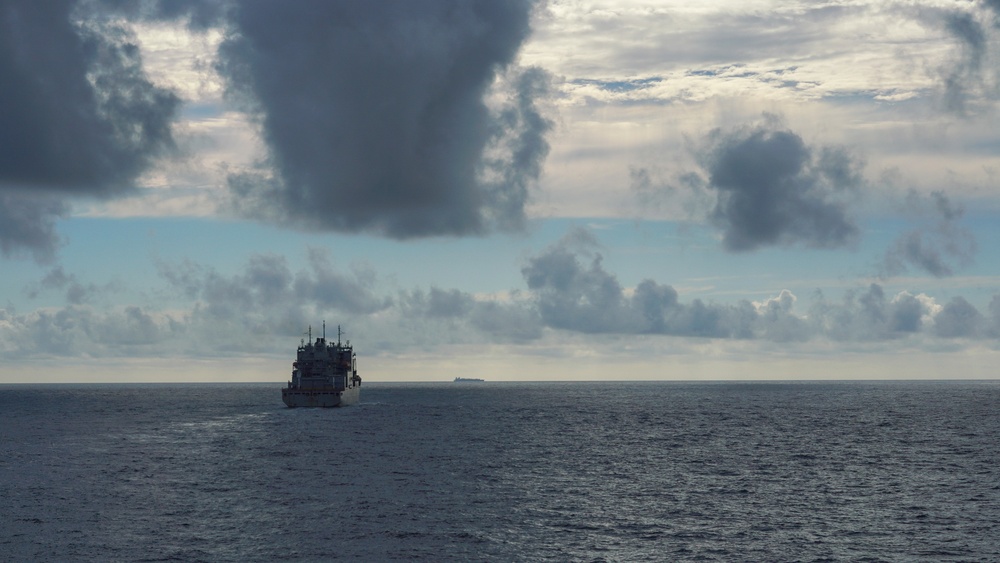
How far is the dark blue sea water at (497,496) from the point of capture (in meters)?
48.1

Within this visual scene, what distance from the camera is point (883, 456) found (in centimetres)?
9388

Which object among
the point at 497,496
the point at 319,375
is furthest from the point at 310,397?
the point at 497,496

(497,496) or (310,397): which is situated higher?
(310,397)

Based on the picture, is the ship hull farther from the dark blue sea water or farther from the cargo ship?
the dark blue sea water

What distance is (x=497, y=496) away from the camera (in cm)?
6550

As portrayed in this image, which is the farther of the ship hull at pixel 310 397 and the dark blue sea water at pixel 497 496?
the ship hull at pixel 310 397

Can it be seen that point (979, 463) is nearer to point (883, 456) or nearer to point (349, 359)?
point (883, 456)

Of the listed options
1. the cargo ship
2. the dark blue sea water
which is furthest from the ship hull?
the dark blue sea water

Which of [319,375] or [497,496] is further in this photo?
[319,375]

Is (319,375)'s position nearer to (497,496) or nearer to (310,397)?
(310,397)

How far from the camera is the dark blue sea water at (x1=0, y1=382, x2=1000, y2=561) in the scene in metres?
48.1

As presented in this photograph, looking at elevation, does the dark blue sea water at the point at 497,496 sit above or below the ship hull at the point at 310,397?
below

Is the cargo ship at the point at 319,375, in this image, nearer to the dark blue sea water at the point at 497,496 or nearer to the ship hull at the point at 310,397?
the ship hull at the point at 310,397

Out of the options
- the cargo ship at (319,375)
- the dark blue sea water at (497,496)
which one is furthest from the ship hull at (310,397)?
the dark blue sea water at (497,496)
